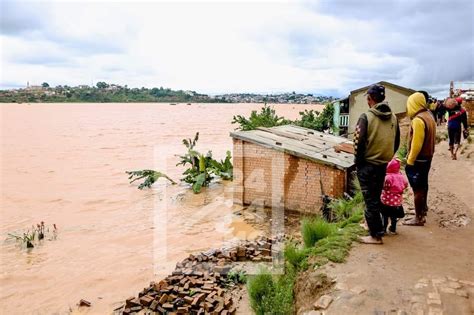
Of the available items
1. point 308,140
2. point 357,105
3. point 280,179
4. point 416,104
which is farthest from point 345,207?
point 357,105

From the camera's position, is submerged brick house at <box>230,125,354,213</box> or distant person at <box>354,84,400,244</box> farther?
submerged brick house at <box>230,125,354,213</box>

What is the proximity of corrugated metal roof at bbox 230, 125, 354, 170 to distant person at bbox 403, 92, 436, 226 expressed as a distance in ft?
13.9

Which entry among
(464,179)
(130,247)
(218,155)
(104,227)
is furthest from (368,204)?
(218,155)

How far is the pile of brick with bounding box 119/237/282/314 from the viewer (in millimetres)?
5516

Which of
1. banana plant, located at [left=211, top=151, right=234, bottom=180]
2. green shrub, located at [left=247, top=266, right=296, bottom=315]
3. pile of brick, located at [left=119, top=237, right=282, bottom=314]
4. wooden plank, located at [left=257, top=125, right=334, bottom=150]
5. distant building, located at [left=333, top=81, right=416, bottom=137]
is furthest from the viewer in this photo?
distant building, located at [left=333, top=81, right=416, bottom=137]

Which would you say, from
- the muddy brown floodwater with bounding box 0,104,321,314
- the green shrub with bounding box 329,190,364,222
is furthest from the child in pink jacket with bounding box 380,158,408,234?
the muddy brown floodwater with bounding box 0,104,321,314

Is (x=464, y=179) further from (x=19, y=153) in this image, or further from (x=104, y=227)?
(x=19, y=153)

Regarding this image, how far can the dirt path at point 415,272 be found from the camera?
3.68 meters

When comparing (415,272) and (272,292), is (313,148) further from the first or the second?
(415,272)

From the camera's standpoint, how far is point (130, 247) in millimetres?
9594

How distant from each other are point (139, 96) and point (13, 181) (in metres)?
94.9

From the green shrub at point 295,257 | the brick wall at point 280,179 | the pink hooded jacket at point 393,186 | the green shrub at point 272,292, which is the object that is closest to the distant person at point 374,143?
the pink hooded jacket at point 393,186

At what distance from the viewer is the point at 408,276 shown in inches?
163

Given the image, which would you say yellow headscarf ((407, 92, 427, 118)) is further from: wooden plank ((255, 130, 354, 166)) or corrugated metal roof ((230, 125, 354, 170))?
wooden plank ((255, 130, 354, 166))
